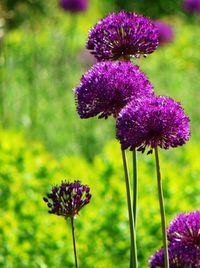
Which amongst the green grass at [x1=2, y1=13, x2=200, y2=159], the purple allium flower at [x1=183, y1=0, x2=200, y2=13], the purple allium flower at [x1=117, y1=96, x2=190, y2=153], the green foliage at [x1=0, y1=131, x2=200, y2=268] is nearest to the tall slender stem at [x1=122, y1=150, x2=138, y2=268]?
the purple allium flower at [x1=117, y1=96, x2=190, y2=153]

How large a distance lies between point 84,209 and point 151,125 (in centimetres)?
247

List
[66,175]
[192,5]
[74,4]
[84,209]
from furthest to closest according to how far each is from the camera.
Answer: [192,5] < [74,4] < [66,175] < [84,209]

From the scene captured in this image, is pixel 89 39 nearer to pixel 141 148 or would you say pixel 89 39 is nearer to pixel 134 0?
pixel 141 148

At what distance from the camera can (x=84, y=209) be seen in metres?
4.33

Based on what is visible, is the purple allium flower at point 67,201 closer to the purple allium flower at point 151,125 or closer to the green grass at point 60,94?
the purple allium flower at point 151,125

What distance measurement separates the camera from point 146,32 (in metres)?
2.20

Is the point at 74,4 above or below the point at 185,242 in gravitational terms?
above

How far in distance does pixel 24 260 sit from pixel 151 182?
1.28m

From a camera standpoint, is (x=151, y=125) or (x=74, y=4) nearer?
(x=151, y=125)

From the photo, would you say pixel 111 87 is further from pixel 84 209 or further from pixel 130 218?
pixel 84 209

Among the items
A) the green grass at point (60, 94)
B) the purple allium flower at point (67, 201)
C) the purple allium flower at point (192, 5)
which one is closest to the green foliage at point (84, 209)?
the green grass at point (60, 94)

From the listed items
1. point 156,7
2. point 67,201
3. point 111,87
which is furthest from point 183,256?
point 156,7

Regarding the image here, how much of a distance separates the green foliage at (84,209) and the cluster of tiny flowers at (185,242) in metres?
1.54

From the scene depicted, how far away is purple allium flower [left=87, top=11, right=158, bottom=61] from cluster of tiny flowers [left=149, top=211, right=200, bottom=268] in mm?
481
